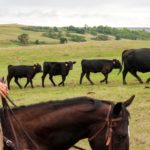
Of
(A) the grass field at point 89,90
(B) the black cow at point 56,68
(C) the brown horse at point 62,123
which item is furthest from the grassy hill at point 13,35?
(C) the brown horse at point 62,123

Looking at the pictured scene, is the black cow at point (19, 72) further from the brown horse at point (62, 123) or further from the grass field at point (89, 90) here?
the brown horse at point (62, 123)

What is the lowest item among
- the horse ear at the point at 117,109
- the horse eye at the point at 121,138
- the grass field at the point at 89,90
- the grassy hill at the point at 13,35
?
the grassy hill at the point at 13,35

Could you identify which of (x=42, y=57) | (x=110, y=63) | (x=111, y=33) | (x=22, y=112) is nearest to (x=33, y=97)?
(x=110, y=63)

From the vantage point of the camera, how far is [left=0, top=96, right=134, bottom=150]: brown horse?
5668 mm

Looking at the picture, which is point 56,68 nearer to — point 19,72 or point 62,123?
point 19,72

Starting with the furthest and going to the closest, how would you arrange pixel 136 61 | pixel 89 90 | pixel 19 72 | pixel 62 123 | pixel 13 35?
1. pixel 13 35
2. pixel 136 61
3. pixel 19 72
4. pixel 89 90
5. pixel 62 123

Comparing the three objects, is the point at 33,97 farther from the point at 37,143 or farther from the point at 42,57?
the point at 42,57

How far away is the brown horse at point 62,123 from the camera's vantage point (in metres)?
5.67

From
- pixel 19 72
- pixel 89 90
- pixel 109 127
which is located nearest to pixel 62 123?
pixel 109 127

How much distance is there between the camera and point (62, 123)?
5891 mm

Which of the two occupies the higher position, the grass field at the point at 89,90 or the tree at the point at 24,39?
the grass field at the point at 89,90

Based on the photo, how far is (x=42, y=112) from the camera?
6000 mm

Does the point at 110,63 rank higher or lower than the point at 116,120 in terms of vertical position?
lower

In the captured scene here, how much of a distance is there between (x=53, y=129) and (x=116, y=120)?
81 cm
